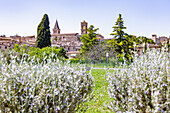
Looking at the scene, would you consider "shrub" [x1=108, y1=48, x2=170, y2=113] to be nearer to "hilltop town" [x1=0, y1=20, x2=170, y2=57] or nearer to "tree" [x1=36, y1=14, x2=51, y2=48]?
"hilltop town" [x1=0, y1=20, x2=170, y2=57]

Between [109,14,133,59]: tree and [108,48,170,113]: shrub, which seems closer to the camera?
[108,48,170,113]: shrub

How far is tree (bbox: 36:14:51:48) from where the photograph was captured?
38.0 metres

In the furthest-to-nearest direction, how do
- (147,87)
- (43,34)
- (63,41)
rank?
(63,41)
(43,34)
(147,87)

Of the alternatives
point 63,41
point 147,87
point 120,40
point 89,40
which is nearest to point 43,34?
point 89,40

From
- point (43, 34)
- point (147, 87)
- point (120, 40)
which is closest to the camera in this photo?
point (147, 87)

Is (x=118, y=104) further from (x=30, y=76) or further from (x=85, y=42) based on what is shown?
(x=85, y=42)

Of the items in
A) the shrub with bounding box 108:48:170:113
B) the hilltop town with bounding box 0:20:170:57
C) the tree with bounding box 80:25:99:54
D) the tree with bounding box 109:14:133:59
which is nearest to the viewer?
the shrub with bounding box 108:48:170:113

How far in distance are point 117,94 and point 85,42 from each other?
110 feet

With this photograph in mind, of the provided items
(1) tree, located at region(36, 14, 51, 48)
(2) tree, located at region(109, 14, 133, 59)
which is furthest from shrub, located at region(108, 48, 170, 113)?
(1) tree, located at region(36, 14, 51, 48)

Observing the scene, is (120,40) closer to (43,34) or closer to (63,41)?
(43,34)

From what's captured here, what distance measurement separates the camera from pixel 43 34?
38.3 metres

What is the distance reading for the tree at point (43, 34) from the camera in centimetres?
3797

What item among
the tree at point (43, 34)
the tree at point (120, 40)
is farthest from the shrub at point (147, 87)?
the tree at point (43, 34)

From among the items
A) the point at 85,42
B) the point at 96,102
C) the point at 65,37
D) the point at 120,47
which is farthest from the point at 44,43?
the point at 65,37
